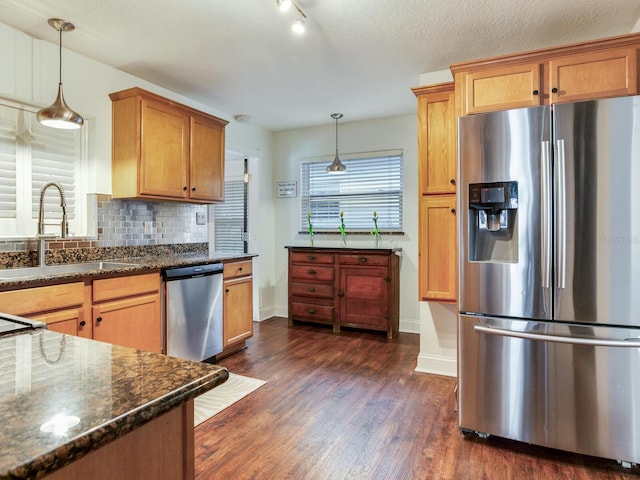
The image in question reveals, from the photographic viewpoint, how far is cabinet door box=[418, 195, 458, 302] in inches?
111

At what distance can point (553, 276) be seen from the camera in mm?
1929

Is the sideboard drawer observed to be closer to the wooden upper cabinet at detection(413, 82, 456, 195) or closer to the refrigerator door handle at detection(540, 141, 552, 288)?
the wooden upper cabinet at detection(413, 82, 456, 195)

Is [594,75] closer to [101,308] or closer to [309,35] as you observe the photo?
[309,35]

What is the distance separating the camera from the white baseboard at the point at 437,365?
305 cm

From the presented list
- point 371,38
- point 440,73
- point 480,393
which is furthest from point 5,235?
point 440,73

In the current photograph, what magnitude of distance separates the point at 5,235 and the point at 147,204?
1.07 meters

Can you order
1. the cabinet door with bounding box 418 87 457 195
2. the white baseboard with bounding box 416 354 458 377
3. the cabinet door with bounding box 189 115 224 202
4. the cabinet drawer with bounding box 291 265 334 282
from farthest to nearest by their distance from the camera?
the cabinet drawer with bounding box 291 265 334 282 < the cabinet door with bounding box 189 115 224 202 < the white baseboard with bounding box 416 354 458 377 < the cabinet door with bounding box 418 87 457 195

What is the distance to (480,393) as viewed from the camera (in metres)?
2.09

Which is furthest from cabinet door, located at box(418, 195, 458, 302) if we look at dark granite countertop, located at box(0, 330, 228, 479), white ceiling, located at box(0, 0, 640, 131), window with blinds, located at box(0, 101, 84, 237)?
window with blinds, located at box(0, 101, 84, 237)

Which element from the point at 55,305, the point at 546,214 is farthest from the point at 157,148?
the point at 546,214

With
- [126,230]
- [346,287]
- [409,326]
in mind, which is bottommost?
[409,326]

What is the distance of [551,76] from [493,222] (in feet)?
2.95

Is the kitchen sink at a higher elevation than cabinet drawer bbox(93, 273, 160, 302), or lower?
higher

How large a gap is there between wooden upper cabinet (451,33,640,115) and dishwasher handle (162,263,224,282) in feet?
7.13
